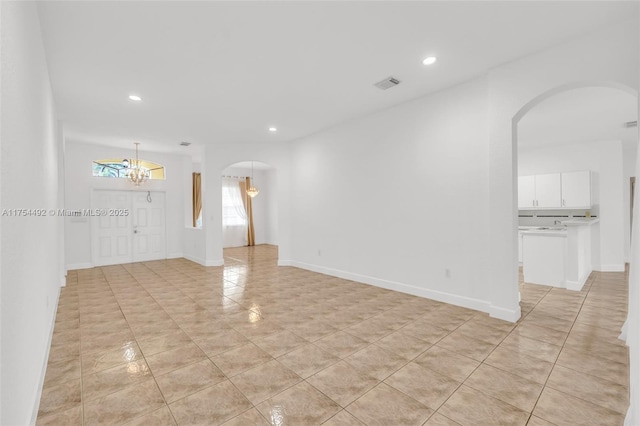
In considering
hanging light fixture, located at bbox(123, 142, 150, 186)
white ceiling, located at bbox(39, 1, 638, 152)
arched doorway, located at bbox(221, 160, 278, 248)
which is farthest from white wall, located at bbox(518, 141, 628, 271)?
hanging light fixture, located at bbox(123, 142, 150, 186)

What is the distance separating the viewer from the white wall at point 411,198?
3.88m

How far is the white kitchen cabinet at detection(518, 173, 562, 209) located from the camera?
269 inches

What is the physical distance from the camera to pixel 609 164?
6.57 meters

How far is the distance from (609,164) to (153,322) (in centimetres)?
947

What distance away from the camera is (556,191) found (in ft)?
22.5

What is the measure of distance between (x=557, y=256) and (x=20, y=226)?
6699 millimetres

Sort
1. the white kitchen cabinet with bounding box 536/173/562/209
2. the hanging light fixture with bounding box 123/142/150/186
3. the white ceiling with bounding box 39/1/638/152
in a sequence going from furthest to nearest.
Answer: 1. the hanging light fixture with bounding box 123/142/150/186
2. the white kitchen cabinet with bounding box 536/173/562/209
3. the white ceiling with bounding box 39/1/638/152

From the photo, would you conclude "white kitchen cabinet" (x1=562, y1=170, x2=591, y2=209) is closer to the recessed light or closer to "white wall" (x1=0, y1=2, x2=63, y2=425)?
the recessed light

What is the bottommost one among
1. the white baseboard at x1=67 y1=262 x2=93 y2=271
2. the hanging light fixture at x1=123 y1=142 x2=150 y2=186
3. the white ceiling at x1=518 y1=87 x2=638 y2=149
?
the white baseboard at x1=67 y1=262 x2=93 y2=271

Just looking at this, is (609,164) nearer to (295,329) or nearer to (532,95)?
(532,95)

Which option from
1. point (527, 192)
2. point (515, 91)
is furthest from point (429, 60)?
point (527, 192)

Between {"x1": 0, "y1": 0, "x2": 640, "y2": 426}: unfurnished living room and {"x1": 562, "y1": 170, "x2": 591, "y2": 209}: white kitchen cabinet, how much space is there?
0.12 ft

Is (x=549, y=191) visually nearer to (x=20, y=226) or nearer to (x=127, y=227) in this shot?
(x=20, y=226)

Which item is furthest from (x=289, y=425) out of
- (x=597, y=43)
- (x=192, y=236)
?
(x=192, y=236)
